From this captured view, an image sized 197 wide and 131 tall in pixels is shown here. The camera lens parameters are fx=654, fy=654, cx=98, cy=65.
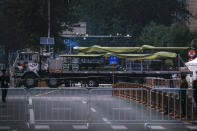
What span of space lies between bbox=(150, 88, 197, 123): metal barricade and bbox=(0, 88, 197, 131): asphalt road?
2.30ft

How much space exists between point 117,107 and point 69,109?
1.38m

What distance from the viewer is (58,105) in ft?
61.3

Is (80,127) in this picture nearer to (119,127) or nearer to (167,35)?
(119,127)

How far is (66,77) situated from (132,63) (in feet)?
21.0

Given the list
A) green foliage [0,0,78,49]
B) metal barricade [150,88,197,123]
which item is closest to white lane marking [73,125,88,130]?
metal barricade [150,88,197,123]

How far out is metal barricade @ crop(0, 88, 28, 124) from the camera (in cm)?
1862

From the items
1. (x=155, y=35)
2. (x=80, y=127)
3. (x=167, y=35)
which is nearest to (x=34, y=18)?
(x=167, y=35)

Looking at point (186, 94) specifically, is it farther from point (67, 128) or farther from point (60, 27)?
point (60, 27)

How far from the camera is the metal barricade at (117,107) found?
739 inches

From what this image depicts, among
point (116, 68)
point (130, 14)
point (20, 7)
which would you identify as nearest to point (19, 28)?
point (20, 7)

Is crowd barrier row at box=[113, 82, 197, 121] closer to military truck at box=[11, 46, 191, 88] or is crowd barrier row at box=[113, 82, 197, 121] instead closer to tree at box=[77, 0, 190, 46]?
military truck at box=[11, 46, 191, 88]

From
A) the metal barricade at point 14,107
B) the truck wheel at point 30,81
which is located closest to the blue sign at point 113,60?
the truck wheel at point 30,81

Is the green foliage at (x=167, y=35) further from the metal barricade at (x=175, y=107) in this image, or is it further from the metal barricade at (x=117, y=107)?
the metal barricade at (x=117, y=107)

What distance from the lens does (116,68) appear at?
51.3m
